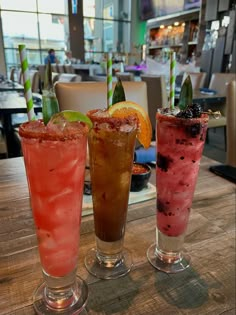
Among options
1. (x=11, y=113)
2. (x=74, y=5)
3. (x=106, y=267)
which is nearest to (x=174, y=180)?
(x=106, y=267)

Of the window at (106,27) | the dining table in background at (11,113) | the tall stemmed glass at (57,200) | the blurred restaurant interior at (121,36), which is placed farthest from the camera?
the window at (106,27)

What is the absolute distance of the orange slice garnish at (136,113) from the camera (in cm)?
55

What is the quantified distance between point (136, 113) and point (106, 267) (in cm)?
33

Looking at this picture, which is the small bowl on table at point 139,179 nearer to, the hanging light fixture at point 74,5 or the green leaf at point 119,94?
the green leaf at point 119,94

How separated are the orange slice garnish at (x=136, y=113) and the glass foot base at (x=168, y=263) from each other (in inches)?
9.8

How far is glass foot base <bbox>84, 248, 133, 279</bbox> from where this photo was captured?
54 cm

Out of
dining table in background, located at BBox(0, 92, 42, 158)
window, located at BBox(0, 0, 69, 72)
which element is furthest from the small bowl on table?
window, located at BBox(0, 0, 69, 72)

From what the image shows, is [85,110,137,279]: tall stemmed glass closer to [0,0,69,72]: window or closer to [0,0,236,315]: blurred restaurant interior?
[0,0,236,315]: blurred restaurant interior

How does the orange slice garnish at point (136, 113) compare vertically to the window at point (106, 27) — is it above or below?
below

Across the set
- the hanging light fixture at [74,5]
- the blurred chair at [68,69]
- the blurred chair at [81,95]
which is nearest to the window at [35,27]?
the hanging light fixture at [74,5]

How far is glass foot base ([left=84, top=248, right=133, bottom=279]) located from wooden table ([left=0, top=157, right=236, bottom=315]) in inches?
0.4

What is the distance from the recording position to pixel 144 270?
0.56 meters

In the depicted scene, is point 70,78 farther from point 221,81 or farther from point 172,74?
point 172,74

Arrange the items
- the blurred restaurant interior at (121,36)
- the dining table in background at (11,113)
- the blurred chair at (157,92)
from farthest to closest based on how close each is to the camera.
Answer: the blurred restaurant interior at (121,36) → the blurred chair at (157,92) → the dining table in background at (11,113)
